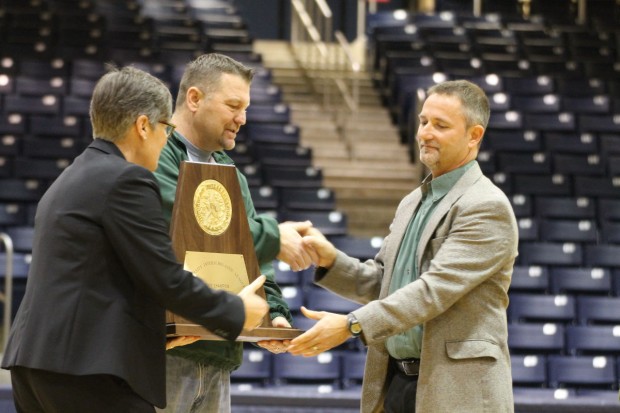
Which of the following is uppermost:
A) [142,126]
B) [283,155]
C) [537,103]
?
[537,103]

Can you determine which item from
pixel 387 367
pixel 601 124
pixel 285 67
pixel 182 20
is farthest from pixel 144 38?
pixel 387 367

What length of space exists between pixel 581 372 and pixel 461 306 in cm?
386

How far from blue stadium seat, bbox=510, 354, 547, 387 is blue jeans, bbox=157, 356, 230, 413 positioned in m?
3.89

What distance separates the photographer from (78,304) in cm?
251

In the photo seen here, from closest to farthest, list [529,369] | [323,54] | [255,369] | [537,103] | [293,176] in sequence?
[255,369] → [529,369] → [293,176] → [537,103] → [323,54]

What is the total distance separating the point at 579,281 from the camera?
752cm

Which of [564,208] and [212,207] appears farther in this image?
[564,208]

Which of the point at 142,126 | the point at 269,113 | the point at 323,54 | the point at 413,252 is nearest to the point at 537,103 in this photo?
the point at 323,54

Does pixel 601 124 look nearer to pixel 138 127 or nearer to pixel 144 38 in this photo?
pixel 144 38

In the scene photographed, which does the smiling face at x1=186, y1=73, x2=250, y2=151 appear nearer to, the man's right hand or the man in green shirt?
the man in green shirt

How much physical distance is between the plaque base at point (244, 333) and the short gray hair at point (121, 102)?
21.7 inches

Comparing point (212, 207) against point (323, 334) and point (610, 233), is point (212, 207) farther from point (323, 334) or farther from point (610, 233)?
point (610, 233)

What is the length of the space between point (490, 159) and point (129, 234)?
22.7 feet

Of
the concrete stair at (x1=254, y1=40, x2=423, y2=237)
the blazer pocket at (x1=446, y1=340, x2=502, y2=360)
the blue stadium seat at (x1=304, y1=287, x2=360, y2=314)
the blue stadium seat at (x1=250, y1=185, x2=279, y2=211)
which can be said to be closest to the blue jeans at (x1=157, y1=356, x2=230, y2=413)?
the blazer pocket at (x1=446, y1=340, x2=502, y2=360)
